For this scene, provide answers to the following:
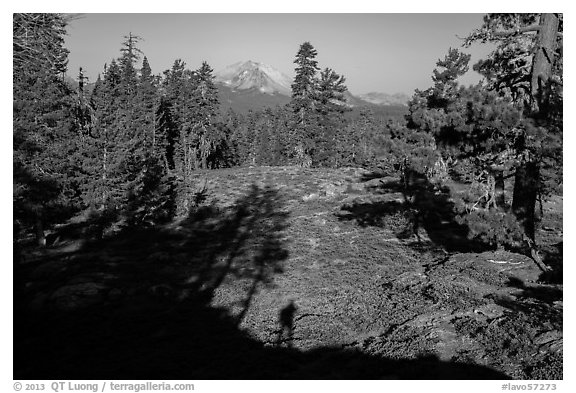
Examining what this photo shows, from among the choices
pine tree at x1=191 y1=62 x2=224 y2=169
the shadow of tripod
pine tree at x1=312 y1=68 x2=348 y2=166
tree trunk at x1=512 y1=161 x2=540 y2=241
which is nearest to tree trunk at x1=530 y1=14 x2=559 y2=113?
tree trunk at x1=512 y1=161 x2=540 y2=241

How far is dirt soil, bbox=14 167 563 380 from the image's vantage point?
894cm

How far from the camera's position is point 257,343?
11305 mm

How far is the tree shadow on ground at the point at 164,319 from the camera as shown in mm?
9062

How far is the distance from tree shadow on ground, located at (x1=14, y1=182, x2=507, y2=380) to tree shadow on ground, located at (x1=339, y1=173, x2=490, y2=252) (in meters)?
5.87

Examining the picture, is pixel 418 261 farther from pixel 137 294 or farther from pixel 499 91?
pixel 137 294

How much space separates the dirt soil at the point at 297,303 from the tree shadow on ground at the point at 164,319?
6 cm

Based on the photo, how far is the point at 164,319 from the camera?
44.3 feet

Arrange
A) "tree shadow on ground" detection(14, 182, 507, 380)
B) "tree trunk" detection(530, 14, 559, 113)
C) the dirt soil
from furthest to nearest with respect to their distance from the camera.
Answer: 1. "tree trunk" detection(530, 14, 559, 113)
2. "tree shadow on ground" detection(14, 182, 507, 380)
3. the dirt soil

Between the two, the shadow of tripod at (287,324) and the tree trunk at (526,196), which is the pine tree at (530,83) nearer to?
the tree trunk at (526,196)

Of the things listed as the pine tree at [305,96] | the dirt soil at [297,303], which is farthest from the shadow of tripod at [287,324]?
the pine tree at [305,96]

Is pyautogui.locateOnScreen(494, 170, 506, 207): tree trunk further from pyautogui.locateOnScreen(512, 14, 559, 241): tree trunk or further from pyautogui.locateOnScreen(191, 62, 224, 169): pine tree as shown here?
pyautogui.locateOnScreen(191, 62, 224, 169): pine tree

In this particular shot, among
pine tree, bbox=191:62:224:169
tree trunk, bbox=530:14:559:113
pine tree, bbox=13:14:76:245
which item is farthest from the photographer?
pine tree, bbox=191:62:224:169

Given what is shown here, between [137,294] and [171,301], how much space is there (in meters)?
1.54

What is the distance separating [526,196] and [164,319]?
11.9 meters
